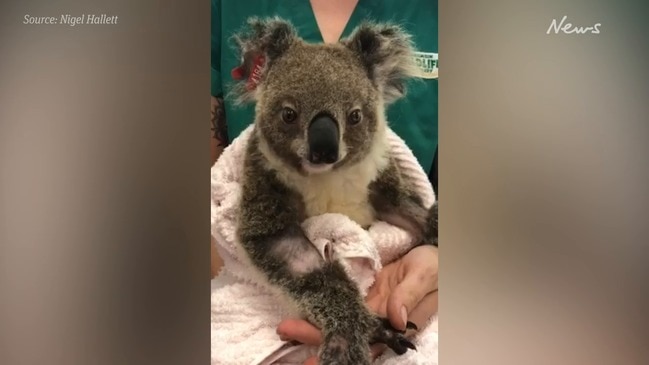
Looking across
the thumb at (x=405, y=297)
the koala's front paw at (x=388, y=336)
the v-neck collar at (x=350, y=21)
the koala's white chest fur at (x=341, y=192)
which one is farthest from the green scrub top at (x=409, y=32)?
the koala's front paw at (x=388, y=336)

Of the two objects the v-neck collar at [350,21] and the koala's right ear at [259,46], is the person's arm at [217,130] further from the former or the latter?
the v-neck collar at [350,21]

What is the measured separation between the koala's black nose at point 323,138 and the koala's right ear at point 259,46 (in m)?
0.18

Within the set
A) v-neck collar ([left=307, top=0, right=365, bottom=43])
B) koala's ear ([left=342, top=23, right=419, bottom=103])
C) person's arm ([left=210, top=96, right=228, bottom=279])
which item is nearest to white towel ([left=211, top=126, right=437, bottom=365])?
person's arm ([left=210, top=96, right=228, bottom=279])

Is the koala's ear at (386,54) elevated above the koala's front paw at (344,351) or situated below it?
above

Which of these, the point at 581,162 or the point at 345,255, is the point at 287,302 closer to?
the point at 345,255

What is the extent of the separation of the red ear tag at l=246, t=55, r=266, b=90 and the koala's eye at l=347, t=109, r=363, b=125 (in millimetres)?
241

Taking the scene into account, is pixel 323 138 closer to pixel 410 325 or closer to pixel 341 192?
pixel 341 192

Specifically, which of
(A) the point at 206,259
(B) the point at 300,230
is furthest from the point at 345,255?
(A) the point at 206,259

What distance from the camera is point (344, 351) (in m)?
1.27

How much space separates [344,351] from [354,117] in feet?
1.79

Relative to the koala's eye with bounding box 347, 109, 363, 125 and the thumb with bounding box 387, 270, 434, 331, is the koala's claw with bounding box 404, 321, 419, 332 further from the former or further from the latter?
the koala's eye with bounding box 347, 109, 363, 125

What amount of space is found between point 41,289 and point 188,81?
65 cm

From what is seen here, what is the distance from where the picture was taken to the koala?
128cm

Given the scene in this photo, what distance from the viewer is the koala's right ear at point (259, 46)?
132cm
